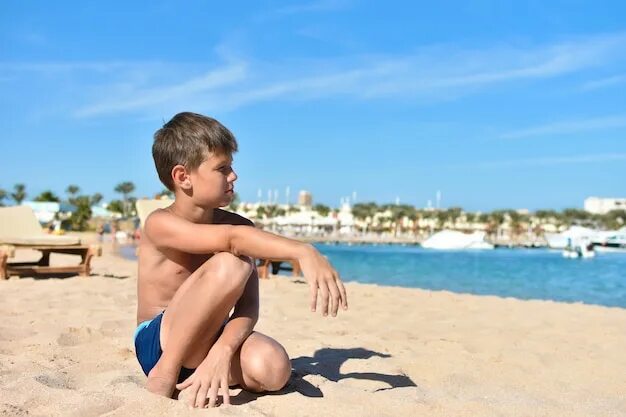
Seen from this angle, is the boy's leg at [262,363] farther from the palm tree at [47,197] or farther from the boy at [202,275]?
the palm tree at [47,197]

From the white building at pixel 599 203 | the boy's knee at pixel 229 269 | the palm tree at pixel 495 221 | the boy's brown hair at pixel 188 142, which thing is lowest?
the boy's knee at pixel 229 269

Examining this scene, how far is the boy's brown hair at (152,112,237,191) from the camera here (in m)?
2.38

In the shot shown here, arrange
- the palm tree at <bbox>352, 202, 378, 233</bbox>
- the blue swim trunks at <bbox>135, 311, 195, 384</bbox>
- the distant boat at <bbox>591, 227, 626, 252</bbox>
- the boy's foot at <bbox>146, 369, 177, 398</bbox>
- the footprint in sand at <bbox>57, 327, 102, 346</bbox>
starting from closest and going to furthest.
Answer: the boy's foot at <bbox>146, 369, 177, 398</bbox> < the blue swim trunks at <bbox>135, 311, 195, 384</bbox> < the footprint in sand at <bbox>57, 327, 102, 346</bbox> < the distant boat at <bbox>591, 227, 626, 252</bbox> < the palm tree at <bbox>352, 202, 378, 233</bbox>

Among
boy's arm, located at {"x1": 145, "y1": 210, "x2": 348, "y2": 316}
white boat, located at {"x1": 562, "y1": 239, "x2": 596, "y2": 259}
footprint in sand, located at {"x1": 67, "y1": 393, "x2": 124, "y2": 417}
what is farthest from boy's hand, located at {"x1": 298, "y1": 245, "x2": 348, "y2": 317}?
white boat, located at {"x1": 562, "y1": 239, "x2": 596, "y2": 259}

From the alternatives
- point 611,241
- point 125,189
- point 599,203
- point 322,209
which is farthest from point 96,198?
point 599,203

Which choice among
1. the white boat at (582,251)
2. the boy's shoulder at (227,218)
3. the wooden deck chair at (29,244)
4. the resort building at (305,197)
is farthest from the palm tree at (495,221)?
the boy's shoulder at (227,218)

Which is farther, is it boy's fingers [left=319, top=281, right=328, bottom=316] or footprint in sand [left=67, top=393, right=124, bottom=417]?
footprint in sand [left=67, top=393, right=124, bottom=417]

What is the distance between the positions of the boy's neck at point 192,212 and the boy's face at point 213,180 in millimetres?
45

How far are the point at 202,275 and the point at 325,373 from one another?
1169 millimetres

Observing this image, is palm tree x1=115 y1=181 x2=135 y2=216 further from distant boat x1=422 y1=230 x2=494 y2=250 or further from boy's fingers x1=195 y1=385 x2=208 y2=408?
boy's fingers x1=195 y1=385 x2=208 y2=408

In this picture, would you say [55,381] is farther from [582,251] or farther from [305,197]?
[305,197]

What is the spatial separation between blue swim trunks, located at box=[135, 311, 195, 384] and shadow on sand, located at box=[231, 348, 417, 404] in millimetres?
232

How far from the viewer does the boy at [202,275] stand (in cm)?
221

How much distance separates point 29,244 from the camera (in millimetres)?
7816
